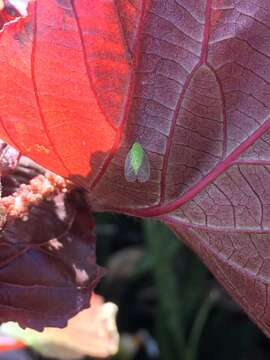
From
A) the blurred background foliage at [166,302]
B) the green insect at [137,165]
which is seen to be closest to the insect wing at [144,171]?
the green insect at [137,165]

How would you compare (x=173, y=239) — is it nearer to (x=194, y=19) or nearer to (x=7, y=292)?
(x=7, y=292)

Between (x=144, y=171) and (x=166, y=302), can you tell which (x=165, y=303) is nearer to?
(x=166, y=302)

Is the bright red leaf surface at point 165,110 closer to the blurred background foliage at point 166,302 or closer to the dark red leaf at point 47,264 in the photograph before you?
the dark red leaf at point 47,264

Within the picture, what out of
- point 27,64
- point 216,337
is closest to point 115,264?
point 216,337

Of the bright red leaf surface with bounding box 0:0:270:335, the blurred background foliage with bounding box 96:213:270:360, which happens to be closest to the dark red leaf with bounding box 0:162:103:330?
the bright red leaf surface with bounding box 0:0:270:335

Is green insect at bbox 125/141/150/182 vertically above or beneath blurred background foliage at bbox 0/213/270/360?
above

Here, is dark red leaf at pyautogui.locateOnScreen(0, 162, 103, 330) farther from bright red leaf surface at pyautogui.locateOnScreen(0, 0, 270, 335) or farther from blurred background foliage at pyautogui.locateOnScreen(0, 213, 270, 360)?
blurred background foliage at pyautogui.locateOnScreen(0, 213, 270, 360)

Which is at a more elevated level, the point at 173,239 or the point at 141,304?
the point at 173,239

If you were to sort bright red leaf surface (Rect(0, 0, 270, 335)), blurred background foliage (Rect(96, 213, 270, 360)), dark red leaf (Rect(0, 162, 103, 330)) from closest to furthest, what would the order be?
1. bright red leaf surface (Rect(0, 0, 270, 335))
2. dark red leaf (Rect(0, 162, 103, 330))
3. blurred background foliage (Rect(96, 213, 270, 360))
